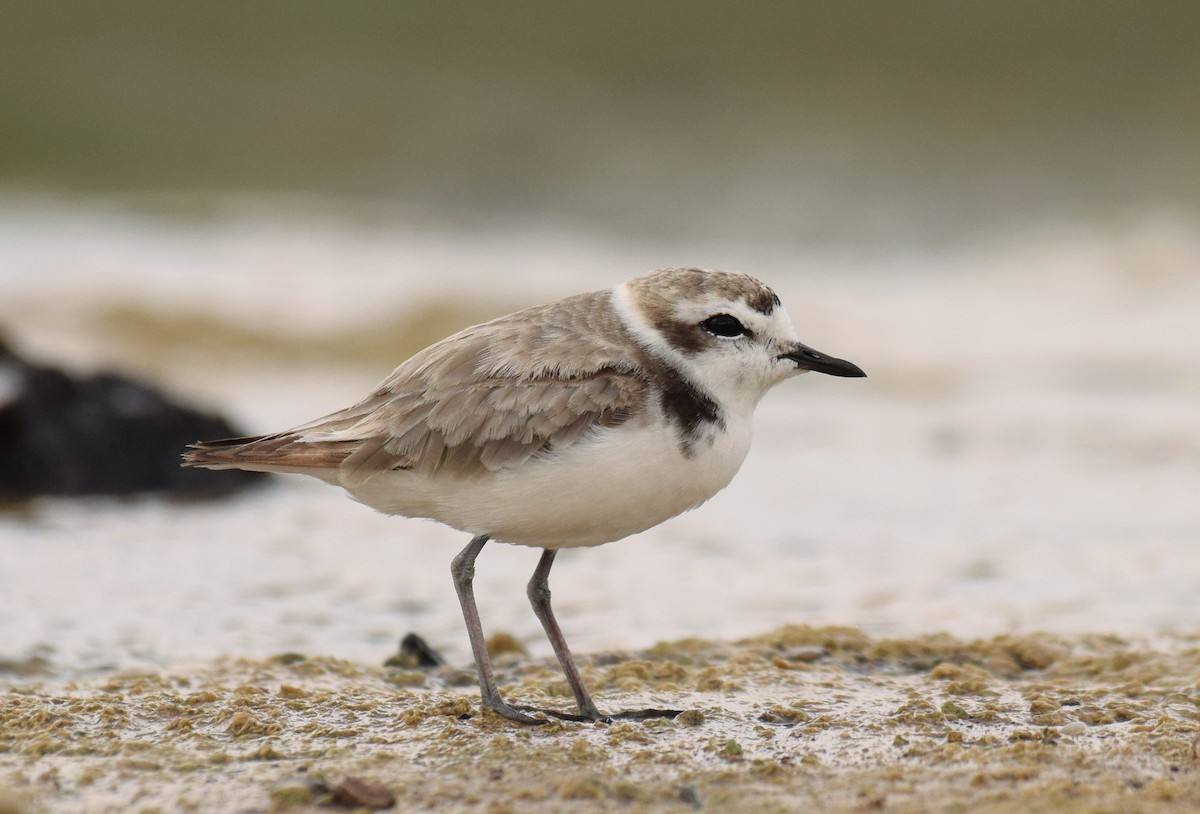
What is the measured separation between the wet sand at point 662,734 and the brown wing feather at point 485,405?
0.92 m

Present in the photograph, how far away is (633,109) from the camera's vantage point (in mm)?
24750

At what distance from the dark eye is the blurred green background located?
15.7 meters

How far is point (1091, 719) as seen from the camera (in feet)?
16.2

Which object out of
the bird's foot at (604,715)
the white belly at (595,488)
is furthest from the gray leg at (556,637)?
the white belly at (595,488)

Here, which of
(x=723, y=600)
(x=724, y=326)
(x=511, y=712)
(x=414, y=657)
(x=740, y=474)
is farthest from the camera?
(x=740, y=474)

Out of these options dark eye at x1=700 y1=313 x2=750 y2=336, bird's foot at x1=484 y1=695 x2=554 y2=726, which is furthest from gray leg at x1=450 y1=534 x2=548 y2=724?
dark eye at x1=700 y1=313 x2=750 y2=336

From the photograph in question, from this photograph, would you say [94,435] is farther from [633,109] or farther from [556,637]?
[633,109]

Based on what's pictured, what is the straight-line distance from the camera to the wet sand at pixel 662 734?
406 centimetres

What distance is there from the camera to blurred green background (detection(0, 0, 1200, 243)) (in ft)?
71.9

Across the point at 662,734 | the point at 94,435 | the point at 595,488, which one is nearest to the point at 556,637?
the point at 662,734

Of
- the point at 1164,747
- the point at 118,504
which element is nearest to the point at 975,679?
the point at 1164,747

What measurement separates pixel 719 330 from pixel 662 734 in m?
1.46

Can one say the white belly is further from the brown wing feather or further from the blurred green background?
the blurred green background

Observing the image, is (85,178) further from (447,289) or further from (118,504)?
(118,504)
